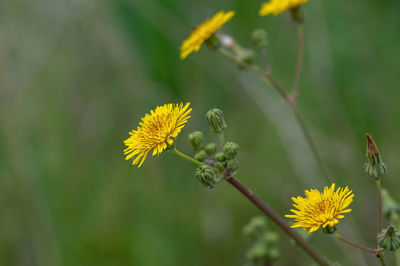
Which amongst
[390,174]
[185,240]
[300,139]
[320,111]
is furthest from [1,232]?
[390,174]

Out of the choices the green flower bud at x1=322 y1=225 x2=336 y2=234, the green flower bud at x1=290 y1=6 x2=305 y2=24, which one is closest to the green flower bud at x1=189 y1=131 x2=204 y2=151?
the green flower bud at x1=322 y1=225 x2=336 y2=234

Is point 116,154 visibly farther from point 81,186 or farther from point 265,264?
point 265,264

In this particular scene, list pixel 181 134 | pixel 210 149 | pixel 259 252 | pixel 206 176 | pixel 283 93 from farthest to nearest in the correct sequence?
pixel 181 134 < pixel 283 93 < pixel 259 252 < pixel 210 149 < pixel 206 176

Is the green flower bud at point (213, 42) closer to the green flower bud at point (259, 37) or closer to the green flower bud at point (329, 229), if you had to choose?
the green flower bud at point (259, 37)

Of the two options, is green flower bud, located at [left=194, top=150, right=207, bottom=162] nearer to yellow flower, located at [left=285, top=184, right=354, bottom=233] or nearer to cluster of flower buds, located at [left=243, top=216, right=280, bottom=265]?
yellow flower, located at [left=285, top=184, right=354, bottom=233]

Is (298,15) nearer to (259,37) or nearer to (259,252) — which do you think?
(259,37)

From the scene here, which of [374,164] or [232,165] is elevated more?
[374,164]

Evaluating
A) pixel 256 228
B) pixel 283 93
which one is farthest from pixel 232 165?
pixel 283 93
